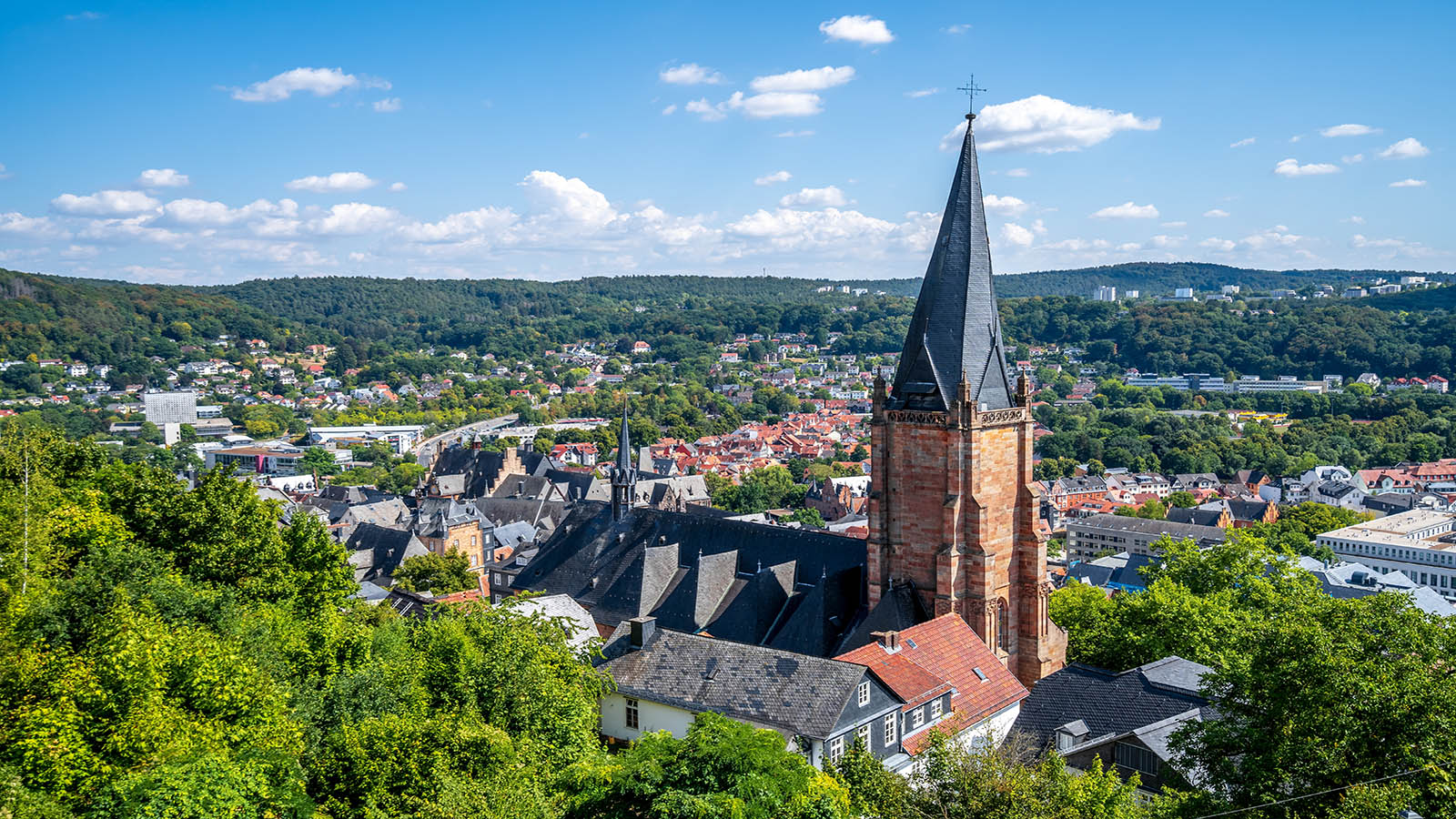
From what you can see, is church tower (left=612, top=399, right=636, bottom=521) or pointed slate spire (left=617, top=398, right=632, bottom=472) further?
pointed slate spire (left=617, top=398, right=632, bottom=472)

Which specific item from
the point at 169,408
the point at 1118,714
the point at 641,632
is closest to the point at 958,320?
the point at 1118,714

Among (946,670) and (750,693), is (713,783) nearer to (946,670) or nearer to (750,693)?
(750,693)

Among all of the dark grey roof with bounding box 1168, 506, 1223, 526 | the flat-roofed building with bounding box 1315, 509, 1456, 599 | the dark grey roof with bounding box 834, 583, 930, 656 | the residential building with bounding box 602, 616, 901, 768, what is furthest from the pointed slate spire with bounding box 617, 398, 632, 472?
the dark grey roof with bounding box 1168, 506, 1223, 526

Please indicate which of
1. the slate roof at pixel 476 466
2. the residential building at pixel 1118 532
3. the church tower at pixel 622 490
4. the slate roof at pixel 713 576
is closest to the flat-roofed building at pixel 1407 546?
the residential building at pixel 1118 532

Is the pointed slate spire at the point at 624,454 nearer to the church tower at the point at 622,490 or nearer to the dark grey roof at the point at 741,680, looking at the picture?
the church tower at the point at 622,490

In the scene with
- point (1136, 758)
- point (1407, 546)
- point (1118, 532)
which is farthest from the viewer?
point (1118, 532)

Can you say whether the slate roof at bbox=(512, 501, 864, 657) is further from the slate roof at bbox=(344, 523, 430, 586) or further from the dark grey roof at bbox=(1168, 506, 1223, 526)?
the dark grey roof at bbox=(1168, 506, 1223, 526)
